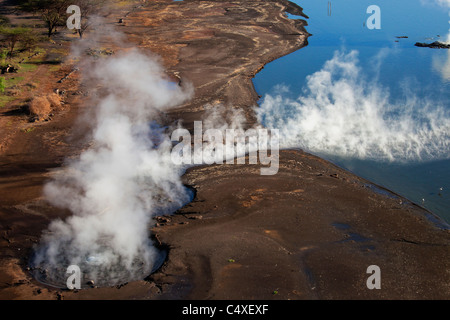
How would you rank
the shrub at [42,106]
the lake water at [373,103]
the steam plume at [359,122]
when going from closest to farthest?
the lake water at [373,103] → the steam plume at [359,122] → the shrub at [42,106]

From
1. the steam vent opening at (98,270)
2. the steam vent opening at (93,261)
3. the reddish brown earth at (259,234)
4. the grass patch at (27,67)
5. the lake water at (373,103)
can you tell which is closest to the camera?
the reddish brown earth at (259,234)

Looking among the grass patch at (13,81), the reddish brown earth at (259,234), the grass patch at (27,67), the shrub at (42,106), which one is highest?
the grass patch at (27,67)

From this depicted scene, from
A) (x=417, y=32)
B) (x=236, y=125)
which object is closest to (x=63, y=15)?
(x=236, y=125)

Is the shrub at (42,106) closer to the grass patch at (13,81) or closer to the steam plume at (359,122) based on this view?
the grass patch at (13,81)

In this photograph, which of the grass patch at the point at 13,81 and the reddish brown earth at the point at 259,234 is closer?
the reddish brown earth at the point at 259,234

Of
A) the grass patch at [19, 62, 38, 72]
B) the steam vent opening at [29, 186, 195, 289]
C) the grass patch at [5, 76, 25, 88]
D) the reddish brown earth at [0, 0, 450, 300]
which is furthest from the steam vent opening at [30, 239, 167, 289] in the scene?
the grass patch at [19, 62, 38, 72]

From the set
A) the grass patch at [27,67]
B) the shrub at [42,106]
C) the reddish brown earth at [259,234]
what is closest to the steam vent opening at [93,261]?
the reddish brown earth at [259,234]

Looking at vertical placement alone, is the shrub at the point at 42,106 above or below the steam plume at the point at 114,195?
above

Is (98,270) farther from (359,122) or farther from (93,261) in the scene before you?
(359,122)
